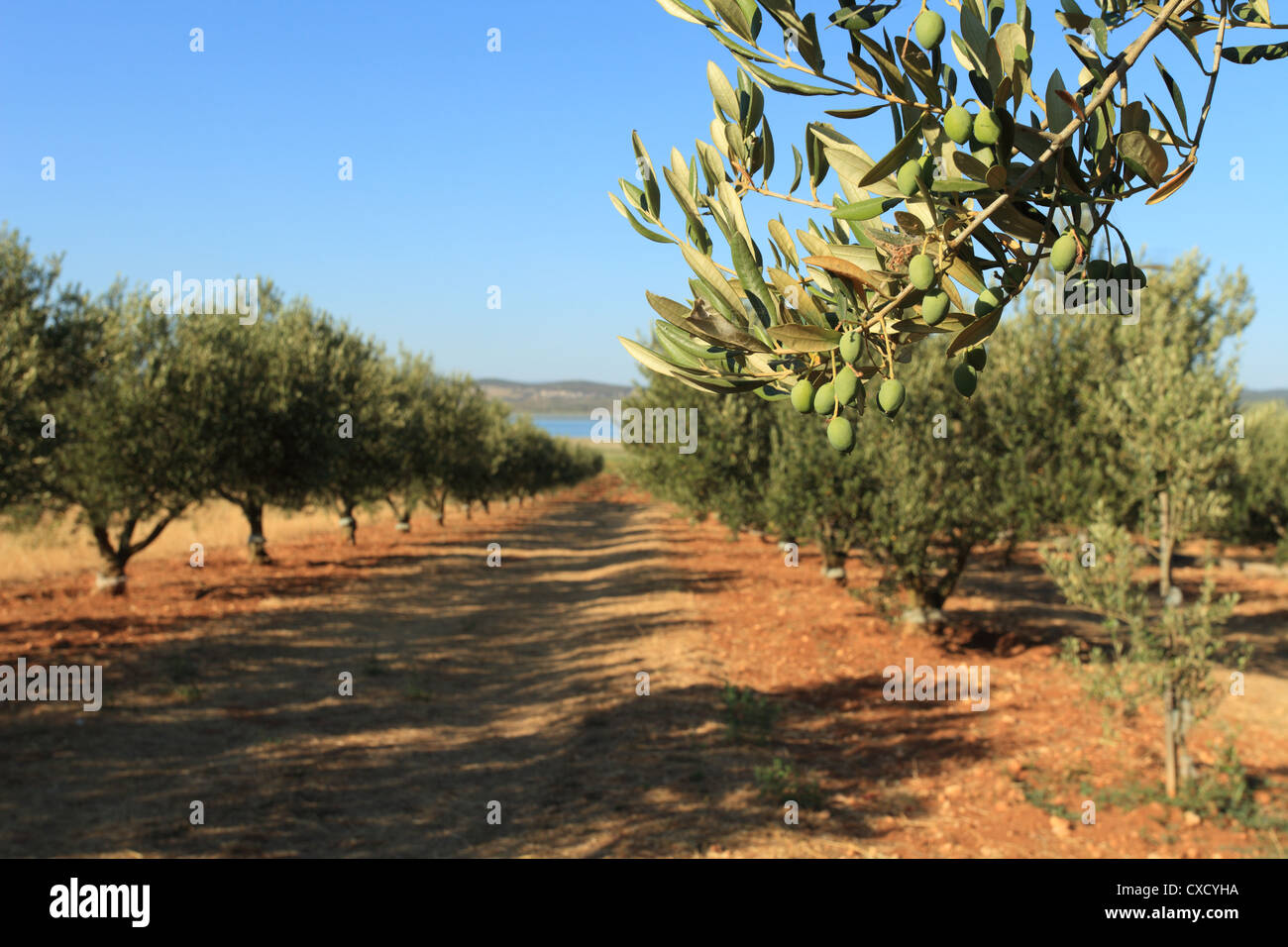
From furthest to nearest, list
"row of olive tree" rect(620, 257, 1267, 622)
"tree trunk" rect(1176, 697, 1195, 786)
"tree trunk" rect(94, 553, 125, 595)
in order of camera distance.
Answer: "tree trunk" rect(94, 553, 125, 595) → "row of olive tree" rect(620, 257, 1267, 622) → "tree trunk" rect(1176, 697, 1195, 786)

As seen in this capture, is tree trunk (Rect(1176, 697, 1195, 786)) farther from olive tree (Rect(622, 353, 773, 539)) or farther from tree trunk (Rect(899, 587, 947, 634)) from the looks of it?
olive tree (Rect(622, 353, 773, 539))

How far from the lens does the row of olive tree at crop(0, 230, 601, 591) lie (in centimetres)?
1522

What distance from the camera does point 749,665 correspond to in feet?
48.0

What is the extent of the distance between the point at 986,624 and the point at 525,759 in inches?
475

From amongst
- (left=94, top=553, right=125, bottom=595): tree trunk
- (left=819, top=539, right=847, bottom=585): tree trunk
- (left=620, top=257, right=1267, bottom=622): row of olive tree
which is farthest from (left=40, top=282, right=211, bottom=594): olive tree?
(left=819, top=539, right=847, bottom=585): tree trunk

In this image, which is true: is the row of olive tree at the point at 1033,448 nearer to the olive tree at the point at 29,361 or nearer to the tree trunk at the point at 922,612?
the tree trunk at the point at 922,612

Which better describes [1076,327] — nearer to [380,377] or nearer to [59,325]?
[59,325]

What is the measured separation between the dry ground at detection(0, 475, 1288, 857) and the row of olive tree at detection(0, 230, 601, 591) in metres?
2.89

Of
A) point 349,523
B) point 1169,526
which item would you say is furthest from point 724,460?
point 349,523

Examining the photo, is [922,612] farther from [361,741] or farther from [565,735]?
[361,741]

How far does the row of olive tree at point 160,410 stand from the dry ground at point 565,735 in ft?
9.47

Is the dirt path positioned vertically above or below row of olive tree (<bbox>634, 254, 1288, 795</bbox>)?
below

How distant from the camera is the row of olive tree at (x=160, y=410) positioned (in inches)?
599
